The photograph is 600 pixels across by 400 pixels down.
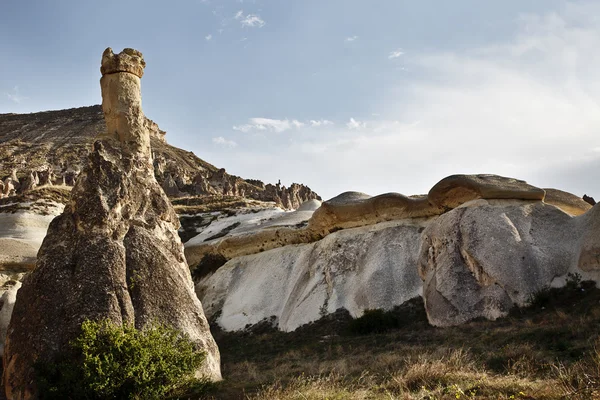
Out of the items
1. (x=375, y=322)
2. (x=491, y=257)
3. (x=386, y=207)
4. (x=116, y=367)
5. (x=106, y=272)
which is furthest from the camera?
(x=386, y=207)

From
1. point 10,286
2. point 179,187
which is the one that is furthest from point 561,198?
point 179,187

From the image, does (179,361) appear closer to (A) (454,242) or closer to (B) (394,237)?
(A) (454,242)

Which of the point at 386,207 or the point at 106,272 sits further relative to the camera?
the point at 386,207

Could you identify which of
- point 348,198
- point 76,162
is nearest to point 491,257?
point 348,198

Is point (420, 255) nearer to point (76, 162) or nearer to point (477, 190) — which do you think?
point (477, 190)

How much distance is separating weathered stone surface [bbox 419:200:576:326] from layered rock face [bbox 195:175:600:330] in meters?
0.03

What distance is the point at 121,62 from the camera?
12375 millimetres

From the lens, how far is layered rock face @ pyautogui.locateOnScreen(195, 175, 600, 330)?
1388 cm

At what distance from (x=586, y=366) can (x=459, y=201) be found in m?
9.81

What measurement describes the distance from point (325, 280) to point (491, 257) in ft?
18.7

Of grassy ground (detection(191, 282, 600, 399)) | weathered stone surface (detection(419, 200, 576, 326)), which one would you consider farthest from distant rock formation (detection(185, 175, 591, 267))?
grassy ground (detection(191, 282, 600, 399))

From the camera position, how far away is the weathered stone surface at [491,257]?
1365 centimetres

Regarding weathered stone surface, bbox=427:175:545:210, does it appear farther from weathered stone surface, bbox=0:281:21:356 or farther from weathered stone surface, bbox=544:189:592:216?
weathered stone surface, bbox=0:281:21:356

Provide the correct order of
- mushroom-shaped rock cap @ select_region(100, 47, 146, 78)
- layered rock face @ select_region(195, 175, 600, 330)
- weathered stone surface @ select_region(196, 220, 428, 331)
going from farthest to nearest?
weathered stone surface @ select_region(196, 220, 428, 331)
layered rock face @ select_region(195, 175, 600, 330)
mushroom-shaped rock cap @ select_region(100, 47, 146, 78)
